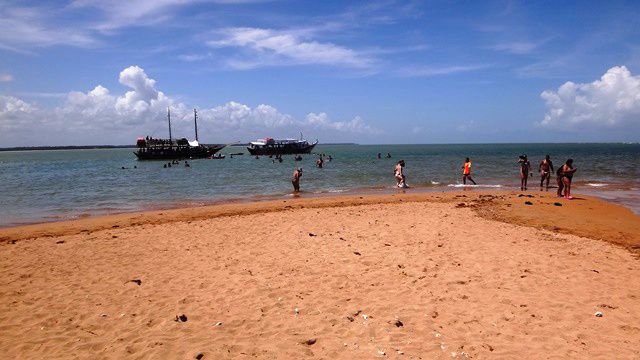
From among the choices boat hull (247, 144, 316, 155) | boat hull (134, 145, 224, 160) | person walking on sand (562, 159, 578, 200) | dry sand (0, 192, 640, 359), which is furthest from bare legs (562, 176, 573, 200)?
boat hull (247, 144, 316, 155)

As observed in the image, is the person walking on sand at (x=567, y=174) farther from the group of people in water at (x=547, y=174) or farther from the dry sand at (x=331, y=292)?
Answer: the dry sand at (x=331, y=292)

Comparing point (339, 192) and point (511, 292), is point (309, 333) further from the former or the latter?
point (339, 192)

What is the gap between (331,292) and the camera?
21.5ft

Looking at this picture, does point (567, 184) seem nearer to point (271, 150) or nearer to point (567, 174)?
point (567, 174)

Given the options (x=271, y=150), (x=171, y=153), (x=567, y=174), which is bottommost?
(x=567, y=174)

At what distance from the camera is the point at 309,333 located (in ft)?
17.3

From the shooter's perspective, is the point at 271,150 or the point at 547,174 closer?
the point at 547,174

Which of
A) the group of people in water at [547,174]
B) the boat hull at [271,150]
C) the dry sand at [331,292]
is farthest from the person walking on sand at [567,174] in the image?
the boat hull at [271,150]

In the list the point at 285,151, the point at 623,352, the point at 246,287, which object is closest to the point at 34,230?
the point at 246,287

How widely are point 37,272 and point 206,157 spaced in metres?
74.4

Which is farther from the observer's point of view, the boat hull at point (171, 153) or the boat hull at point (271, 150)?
the boat hull at point (271, 150)

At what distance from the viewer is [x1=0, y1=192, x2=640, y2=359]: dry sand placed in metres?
4.99

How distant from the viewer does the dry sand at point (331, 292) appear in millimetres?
4988

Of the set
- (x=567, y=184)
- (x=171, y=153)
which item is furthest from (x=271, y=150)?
(x=567, y=184)
